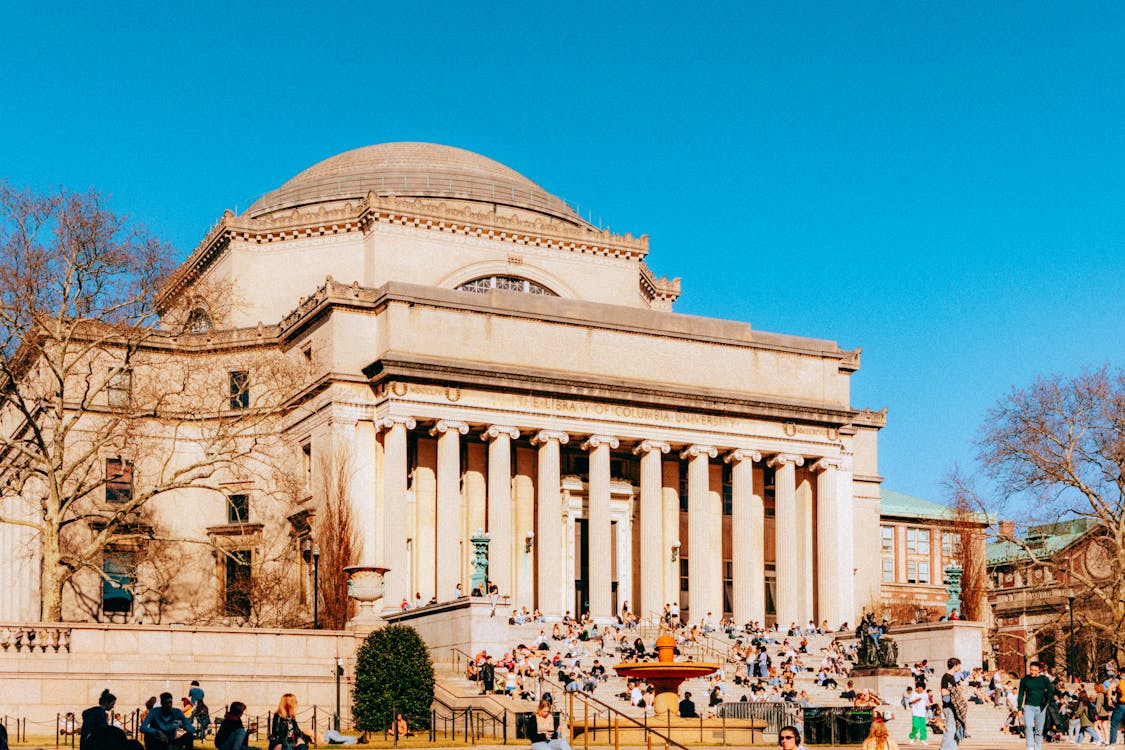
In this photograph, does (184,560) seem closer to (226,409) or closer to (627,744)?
(226,409)

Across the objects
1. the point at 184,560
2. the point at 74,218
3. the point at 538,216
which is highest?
the point at 538,216

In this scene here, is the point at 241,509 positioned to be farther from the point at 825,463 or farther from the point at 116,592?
the point at 825,463

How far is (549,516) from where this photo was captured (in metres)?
64.4

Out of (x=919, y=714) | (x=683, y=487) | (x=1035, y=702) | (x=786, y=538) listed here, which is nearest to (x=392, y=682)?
(x=919, y=714)

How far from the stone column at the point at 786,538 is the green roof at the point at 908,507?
103 ft

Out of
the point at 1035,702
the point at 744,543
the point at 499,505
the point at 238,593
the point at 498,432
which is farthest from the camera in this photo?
the point at 744,543

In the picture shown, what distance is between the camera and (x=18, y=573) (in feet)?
218

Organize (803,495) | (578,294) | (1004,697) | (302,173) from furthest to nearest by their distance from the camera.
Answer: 1. (302,173)
2. (578,294)
3. (803,495)
4. (1004,697)

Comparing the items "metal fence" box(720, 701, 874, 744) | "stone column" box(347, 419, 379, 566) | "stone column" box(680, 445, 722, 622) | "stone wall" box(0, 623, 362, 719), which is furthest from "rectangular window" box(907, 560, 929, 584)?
"stone wall" box(0, 623, 362, 719)

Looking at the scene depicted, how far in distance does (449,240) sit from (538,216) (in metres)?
5.74

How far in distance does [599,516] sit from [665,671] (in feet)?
94.3

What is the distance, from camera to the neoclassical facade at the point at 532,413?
207ft

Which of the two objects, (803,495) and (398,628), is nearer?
(398,628)

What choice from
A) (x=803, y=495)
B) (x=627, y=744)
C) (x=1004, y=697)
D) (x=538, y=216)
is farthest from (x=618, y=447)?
(x=627, y=744)
